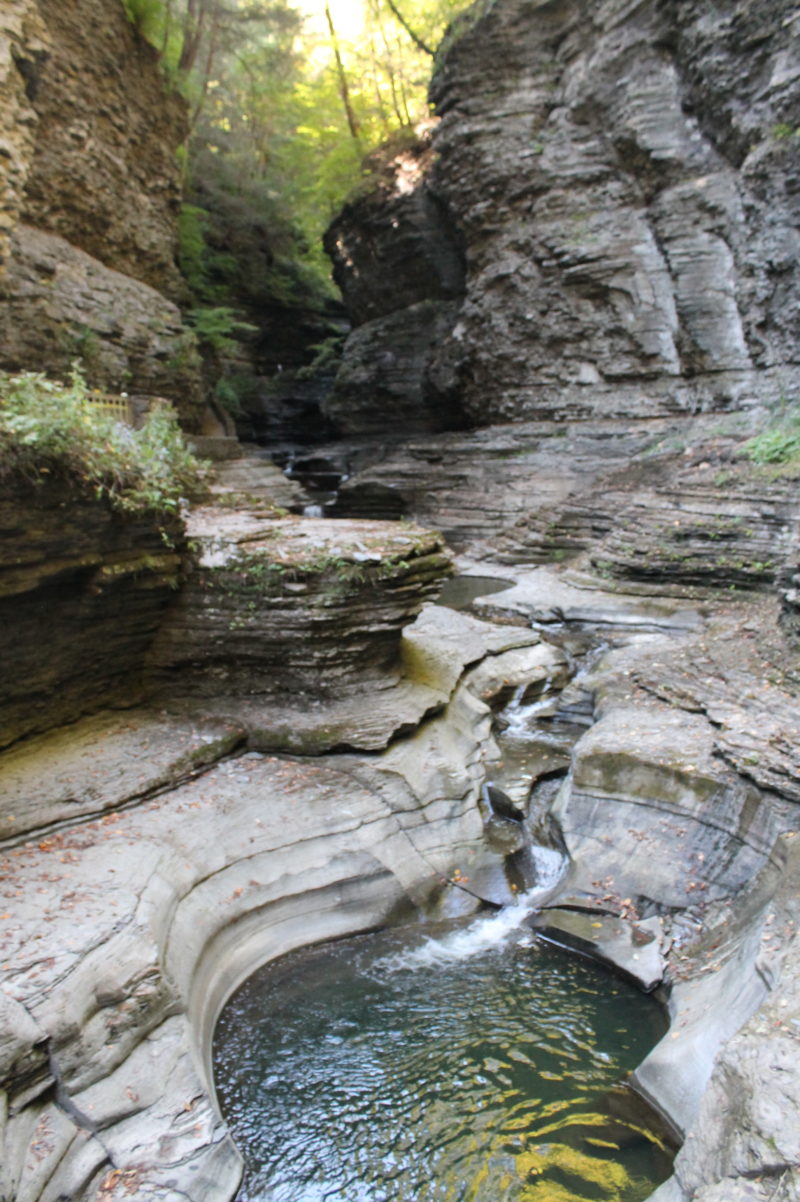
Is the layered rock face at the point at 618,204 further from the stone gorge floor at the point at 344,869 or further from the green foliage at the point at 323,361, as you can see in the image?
the stone gorge floor at the point at 344,869

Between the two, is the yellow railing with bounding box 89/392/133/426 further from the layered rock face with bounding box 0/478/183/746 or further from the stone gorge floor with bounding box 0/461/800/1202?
the stone gorge floor with bounding box 0/461/800/1202

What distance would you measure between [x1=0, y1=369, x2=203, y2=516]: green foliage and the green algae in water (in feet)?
15.7

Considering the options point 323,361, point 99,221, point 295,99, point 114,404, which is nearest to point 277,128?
point 295,99

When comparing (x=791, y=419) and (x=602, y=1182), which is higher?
(x=791, y=419)

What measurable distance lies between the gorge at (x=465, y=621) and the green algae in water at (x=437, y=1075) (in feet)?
0.94

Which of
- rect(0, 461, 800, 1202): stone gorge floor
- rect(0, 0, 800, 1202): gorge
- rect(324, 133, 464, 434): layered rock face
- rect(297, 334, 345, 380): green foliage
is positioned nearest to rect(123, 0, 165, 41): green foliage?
rect(0, 0, 800, 1202): gorge

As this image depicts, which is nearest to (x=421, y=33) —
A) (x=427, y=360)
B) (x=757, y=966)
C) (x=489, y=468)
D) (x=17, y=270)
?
(x=427, y=360)

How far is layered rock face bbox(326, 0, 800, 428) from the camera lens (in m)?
15.8

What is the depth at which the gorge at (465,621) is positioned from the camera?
15.4 ft

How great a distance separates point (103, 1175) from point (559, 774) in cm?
594

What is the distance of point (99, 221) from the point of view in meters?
15.9

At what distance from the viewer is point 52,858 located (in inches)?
233

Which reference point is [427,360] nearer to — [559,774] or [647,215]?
[647,215]

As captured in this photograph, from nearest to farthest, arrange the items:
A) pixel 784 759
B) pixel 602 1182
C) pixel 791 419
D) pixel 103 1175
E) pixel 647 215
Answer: pixel 103 1175
pixel 602 1182
pixel 784 759
pixel 791 419
pixel 647 215
